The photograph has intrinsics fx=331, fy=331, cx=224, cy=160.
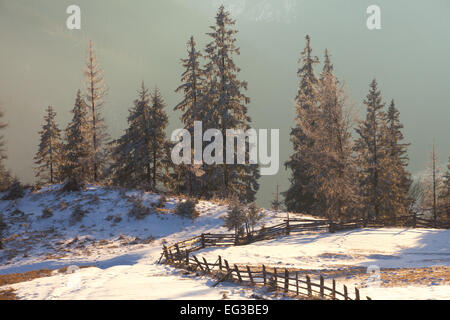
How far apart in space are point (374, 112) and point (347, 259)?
1992 cm

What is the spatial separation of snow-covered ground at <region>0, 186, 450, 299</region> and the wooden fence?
0.68 m

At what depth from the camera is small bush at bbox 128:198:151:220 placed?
2666 cm

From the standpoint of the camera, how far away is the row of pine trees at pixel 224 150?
2727cm

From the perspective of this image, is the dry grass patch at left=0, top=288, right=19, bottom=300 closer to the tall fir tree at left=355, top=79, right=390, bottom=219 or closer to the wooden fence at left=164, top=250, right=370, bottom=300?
the wooden fence at left=164, top=250, right=370, bottom=300

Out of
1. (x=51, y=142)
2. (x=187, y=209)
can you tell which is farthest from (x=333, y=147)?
(x=51, y=142)

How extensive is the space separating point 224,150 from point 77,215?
48.3 ft

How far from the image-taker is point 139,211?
26969 mm

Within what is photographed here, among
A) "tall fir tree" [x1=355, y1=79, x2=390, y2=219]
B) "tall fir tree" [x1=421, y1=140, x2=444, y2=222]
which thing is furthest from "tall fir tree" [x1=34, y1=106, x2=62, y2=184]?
"tall fir tree" [x1=421, y1=140, x2=444, y2=222]

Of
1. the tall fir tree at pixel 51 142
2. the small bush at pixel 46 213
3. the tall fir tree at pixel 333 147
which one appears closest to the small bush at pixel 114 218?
the small bush at pixel 46 213

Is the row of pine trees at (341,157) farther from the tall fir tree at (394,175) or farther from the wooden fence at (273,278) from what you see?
the wooden fence at (273,278)

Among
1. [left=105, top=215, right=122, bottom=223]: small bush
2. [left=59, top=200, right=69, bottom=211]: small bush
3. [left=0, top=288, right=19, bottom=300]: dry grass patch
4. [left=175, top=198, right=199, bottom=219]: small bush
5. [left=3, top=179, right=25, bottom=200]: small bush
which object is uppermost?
[left=3, top=179, right=25, bottom=200]: small bush

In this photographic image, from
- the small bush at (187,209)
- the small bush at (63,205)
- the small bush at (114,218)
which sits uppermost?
the small bush at (63,205)

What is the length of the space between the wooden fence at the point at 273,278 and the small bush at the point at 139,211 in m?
7.06

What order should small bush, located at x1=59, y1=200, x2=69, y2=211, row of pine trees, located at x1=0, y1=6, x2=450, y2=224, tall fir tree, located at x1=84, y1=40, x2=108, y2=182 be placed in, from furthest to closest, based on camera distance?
tall fir tree, located at x1=84, y1=40, x2=108, y2=182, row of pine trees, located at x1=0, y1=6, x2=450, y2=224, small bush, located at x1=59, y1=200, x2=69, y2=211
